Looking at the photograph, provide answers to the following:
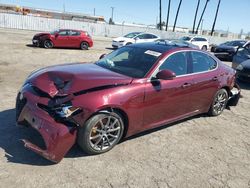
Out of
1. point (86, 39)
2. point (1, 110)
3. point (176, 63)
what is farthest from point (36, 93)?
point (86, 39)

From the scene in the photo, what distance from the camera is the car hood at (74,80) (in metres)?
3.51

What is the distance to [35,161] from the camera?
3.40m

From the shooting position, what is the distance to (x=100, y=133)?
366 centimetres

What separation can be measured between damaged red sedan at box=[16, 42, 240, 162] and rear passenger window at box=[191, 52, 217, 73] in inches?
0.8

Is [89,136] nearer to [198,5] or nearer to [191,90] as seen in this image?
[191,90]

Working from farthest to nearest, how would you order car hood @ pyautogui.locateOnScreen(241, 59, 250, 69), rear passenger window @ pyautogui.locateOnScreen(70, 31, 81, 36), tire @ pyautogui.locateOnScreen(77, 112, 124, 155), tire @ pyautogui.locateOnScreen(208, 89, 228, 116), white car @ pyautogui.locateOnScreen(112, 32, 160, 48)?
1. white car @ pyautogui.locateOnScreen(112, 32, 160, 48)
2. rear passenger window @ pyautogui.locateOnScreen(70, 31, 81, 36)
3. car hood @ pyautogui.locateOnScreen(241, 59, 250, 69)
4. tire @ pyautogui.locateOnScreen(208, 89, 228, 116)
5. tire @ pyautogui.locateOnScreen(77, 112, 124, 155)

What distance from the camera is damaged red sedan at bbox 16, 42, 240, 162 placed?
3318 millimetres

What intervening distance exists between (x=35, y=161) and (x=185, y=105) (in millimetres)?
2790

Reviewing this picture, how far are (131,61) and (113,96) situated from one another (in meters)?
1.14

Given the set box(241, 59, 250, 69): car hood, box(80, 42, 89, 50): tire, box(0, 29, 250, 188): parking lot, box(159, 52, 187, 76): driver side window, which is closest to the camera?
box(0, 29, 250, 188): parking lot

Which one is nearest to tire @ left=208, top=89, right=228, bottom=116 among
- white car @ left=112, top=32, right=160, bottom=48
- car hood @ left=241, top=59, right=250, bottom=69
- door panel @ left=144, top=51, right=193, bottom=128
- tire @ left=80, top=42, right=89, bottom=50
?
door panel @ left=144, top=51, right=193, bottom=128

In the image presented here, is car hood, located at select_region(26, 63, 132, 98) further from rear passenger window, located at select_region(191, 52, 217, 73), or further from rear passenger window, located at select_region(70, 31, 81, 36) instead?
rear passenger window, located at select_region(70, 31, 81, 36)

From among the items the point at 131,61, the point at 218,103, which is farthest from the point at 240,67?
the point at 131,61

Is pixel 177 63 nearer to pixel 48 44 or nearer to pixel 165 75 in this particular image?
pixel 165 75
